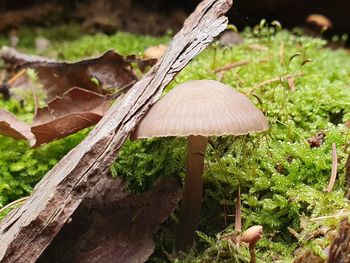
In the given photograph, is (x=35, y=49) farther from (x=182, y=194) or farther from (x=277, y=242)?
(x=277, y=242)

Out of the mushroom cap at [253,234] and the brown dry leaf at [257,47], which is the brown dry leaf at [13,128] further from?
the brown dry leaf at [257,47]

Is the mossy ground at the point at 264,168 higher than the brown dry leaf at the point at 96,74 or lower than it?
lower

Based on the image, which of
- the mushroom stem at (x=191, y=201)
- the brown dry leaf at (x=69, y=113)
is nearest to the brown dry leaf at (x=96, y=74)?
the brown dry leaf at (x=69, y=113)

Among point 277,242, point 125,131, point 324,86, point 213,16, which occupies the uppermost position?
point 213,16

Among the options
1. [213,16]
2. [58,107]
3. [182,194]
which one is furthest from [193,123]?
[58,107]

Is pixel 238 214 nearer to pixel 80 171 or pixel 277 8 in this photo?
pixel 80 171

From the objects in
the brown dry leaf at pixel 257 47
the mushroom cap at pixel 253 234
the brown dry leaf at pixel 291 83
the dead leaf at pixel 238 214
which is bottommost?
the dead leaf at pixel 238 214

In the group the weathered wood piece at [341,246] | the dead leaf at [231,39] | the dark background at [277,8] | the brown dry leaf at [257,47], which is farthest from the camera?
the dark background at [277,8]
